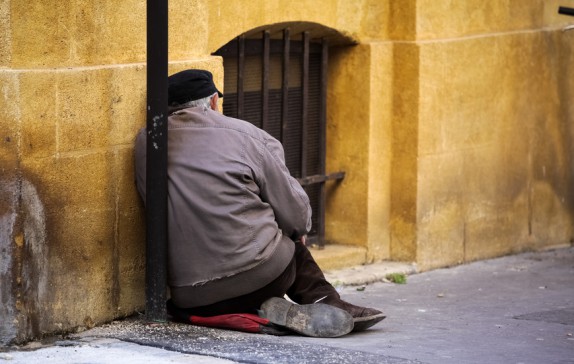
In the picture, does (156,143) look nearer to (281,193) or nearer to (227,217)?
(227,217)

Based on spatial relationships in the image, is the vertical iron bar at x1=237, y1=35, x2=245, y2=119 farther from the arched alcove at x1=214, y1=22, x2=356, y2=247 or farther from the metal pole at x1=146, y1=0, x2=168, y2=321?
the metal pole at x1=146, y1=0, x2=168, y2=321

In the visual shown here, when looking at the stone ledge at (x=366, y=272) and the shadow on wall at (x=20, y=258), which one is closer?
the shadow on wall at (x=20, y=258)

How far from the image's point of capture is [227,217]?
5316 millimetres

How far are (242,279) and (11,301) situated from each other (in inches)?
40.0

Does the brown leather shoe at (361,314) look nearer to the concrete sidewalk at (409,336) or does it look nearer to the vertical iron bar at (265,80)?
the concrete sidewalk at (409,336)

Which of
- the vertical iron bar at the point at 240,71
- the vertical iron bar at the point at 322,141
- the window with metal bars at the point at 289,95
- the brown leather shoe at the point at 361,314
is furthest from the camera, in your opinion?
the vertical iron bar at the point at 322,141

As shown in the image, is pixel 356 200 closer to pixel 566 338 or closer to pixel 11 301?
pixel 566 338

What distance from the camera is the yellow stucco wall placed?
4.99 meters

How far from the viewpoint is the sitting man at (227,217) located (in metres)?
5.34

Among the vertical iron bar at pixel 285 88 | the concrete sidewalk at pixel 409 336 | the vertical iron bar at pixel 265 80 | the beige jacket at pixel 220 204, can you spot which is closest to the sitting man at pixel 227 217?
the beige jacket at pixel 220 204

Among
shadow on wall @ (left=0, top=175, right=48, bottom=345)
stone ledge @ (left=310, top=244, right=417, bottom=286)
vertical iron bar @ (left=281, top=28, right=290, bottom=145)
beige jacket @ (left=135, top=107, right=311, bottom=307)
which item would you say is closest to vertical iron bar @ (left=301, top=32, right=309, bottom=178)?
vertical iron bar @ (left=281, top=28, right=290, bottom=145)

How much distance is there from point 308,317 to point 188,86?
3.81ft

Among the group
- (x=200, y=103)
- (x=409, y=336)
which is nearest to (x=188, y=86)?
(x=200, y=103)

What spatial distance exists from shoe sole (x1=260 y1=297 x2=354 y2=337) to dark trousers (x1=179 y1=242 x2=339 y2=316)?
6 centimetres
